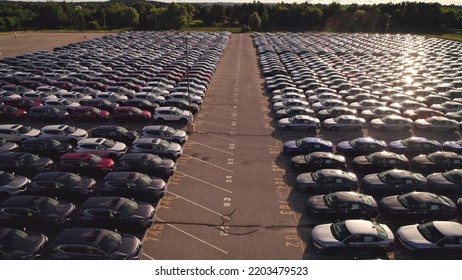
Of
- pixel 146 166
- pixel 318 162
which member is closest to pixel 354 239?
pixel 318 162

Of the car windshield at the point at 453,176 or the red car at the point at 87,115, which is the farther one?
the red car at the point at 87,115

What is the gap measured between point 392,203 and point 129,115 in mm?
22632

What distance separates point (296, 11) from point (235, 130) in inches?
4965

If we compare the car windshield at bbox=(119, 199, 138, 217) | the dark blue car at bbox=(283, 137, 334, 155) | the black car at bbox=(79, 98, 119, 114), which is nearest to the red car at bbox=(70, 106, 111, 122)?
the black car at bbox=(79, 98, 119, 114)

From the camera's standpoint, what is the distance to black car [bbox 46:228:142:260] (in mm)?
14336

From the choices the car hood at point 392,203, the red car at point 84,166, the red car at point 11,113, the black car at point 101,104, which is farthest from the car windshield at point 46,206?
the red car at point 11,113

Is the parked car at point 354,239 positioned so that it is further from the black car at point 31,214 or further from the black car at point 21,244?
the black car at point 31,214

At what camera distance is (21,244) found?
14.6 m

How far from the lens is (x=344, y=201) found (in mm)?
17859

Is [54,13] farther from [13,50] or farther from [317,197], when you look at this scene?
[317,197]

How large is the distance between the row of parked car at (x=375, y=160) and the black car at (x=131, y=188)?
27.8ft

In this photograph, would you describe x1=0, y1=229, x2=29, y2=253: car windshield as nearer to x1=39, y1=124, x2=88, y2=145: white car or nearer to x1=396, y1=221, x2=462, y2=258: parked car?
x1=39, y1=124, x2=88, y2=145: white car

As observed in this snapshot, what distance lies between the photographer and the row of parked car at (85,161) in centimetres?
1516

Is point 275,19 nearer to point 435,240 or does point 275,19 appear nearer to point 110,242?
point 435,240
